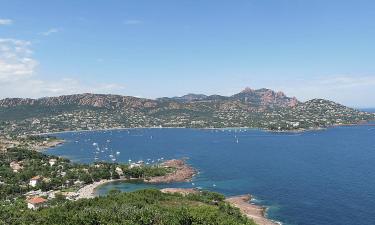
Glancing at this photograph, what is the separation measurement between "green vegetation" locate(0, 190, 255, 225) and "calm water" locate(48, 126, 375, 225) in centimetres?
1979

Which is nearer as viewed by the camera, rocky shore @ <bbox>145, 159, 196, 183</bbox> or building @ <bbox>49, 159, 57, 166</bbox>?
rocky shore @ <bbox>145, 159, 196, 183</bbox>

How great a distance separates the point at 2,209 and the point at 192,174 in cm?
5938

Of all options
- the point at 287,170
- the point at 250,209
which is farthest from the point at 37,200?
the point at 287,170

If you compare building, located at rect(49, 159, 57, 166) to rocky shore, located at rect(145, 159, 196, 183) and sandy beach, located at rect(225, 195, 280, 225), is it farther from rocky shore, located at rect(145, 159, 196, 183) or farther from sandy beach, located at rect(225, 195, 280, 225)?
sandy beach, located at rect(225, 195, 280, 225)

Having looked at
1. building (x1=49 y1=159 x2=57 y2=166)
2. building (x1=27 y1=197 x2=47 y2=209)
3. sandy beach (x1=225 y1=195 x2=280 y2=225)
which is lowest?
sandy beach (x1=225 y1=195 x2=280 y2=225)

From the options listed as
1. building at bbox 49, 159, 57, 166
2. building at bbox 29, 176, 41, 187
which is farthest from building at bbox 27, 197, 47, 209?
building at bbox 49, 159, 57, 166

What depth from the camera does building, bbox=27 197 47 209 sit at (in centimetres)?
7381

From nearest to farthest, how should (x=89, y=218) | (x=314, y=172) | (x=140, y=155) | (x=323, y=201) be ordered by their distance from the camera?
(x=89, y=218) → (x=323, y=201) → (x=314, y=172) → (x=140, y=155)

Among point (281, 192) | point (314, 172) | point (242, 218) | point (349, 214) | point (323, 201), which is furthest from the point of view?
point (314, 172)

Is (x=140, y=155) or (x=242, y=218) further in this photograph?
(x=140, y=155)

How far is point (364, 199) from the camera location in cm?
8312

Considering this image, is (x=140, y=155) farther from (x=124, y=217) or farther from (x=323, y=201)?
(x=124, y=217)

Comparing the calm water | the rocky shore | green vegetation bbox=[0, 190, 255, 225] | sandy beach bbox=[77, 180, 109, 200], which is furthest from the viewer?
the rocky shore

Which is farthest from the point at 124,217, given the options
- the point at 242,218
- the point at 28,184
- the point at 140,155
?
the point at 140,155
